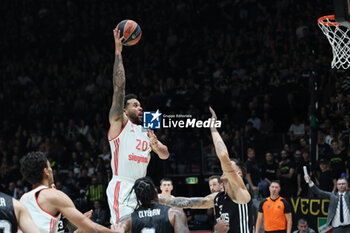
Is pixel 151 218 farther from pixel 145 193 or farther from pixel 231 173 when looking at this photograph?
pixel 231 173

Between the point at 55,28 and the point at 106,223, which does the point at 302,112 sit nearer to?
the point at 106,223

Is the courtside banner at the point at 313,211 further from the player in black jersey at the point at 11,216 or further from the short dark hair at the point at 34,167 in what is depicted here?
the player in black jersey at the point at 11,216

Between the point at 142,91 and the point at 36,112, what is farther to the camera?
the point at 36,112

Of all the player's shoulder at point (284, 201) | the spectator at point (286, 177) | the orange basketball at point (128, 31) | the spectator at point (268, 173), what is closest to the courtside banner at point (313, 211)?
the player's shoulder at point (284, 201)

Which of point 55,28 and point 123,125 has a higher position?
point 55,28

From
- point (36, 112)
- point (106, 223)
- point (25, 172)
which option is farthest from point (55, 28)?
point (25, 172)

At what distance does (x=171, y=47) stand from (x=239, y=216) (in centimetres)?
1234

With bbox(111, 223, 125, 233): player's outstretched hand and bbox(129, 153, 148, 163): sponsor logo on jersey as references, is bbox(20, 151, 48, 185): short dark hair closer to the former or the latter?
bbox(111, 223, 125, 233): player's outstretched hand

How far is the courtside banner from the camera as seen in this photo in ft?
37.2

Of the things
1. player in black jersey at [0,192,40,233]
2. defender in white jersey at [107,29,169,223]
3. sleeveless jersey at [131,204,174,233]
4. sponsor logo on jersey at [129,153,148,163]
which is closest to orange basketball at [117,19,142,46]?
defender in white jersey at [107,29,169,223]

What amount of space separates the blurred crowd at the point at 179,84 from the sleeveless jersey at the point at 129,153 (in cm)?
568

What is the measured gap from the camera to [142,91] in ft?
53.6

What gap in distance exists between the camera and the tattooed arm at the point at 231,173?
587 centimetres

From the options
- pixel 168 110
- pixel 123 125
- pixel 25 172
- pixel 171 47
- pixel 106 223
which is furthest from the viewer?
pixel 171 47
